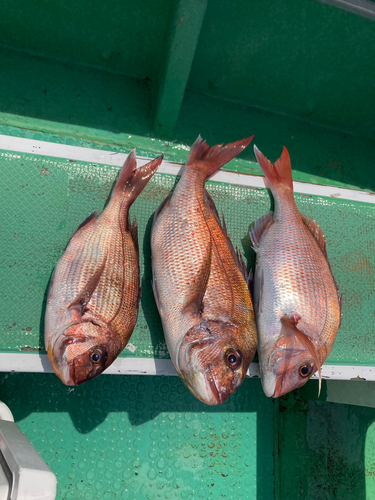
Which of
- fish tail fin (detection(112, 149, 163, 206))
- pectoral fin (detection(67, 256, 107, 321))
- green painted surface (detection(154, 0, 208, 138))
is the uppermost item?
green painted surface (detection(154, 0, 208, 138))

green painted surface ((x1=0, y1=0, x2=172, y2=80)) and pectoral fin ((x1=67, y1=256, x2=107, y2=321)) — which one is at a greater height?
green painted surface ((x1=0, y1=0, x2=172, y2=80))

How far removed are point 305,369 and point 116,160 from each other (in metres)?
1.74

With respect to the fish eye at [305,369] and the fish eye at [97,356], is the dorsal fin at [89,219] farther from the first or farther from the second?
the fish eye at [305,369]

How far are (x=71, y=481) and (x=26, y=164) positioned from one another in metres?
2.16

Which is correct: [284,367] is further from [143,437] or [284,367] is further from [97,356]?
[143,437]

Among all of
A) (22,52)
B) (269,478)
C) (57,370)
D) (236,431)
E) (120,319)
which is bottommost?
(269,478)

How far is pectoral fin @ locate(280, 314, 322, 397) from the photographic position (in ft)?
5.89

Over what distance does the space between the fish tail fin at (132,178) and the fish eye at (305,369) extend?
55.3 inches

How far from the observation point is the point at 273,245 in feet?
7.13

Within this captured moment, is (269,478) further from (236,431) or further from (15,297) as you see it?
(15,297)

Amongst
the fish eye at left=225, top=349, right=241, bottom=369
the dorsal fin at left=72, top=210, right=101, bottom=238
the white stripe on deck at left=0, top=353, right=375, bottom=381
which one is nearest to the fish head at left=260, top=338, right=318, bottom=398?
the white stripe on deck at left=0, top=353, right=375, bottom=381

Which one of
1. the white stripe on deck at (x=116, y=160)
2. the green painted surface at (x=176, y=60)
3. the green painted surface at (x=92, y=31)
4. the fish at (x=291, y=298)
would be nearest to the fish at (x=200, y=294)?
the fish at (x=291, y=298)

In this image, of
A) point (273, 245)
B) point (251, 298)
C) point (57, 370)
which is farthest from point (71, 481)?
point (273, 245)

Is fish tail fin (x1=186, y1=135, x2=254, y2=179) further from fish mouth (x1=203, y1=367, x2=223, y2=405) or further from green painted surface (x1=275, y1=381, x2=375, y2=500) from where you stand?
green painted surface (x1=275, y1=381, x2=375, y2=500)
